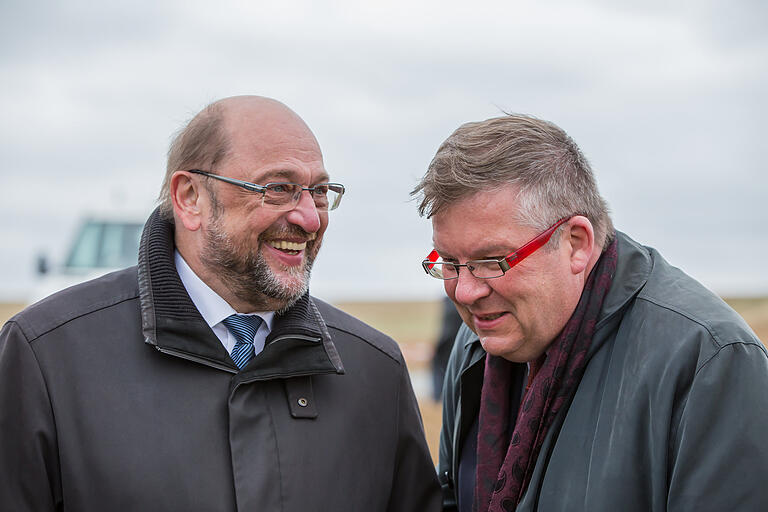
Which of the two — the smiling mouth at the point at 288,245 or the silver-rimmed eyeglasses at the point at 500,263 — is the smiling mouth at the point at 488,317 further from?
the smiling mouth at the point at 288,245

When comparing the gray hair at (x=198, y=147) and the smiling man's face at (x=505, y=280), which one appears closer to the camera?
the smiling man's face at (x=505, y=280)

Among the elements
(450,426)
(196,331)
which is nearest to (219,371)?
(196,331)

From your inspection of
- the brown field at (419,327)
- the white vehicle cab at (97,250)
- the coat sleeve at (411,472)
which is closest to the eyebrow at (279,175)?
the coat sleeve at (411,472)

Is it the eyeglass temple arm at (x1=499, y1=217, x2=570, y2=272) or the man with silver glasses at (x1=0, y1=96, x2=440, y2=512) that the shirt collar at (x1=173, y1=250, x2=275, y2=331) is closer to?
the man with silver glasses at (x1=0, y1=96, x2=440, y2=512)

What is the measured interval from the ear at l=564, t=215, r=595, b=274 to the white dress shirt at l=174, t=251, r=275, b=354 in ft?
3.45

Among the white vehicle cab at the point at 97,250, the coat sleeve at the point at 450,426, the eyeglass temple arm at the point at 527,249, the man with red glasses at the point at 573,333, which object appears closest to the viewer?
the man with red glasses at the point at 573,333

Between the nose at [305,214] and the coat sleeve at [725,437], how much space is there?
1.31 metres

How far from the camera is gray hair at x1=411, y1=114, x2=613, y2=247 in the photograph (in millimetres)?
2535

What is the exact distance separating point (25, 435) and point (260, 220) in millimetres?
967

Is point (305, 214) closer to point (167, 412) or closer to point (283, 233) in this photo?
point (283, 233)

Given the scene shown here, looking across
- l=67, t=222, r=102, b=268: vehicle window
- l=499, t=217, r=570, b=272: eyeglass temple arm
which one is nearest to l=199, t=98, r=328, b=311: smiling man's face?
l=499, t=217, r=570, b=272: eyeglass temple arm

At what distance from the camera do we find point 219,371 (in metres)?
2.67

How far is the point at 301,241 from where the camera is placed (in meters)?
2.93

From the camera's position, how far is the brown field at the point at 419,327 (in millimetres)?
10703
